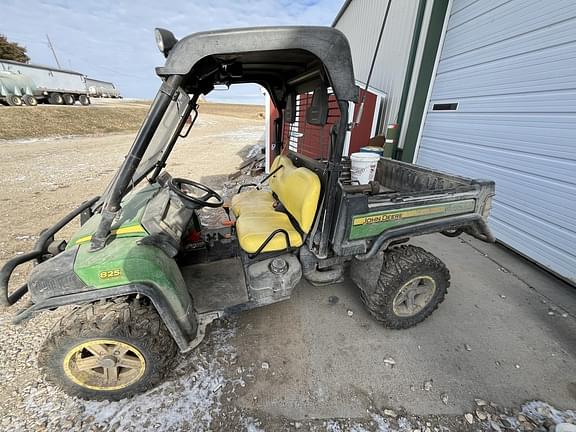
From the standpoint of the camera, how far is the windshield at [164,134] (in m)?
1.64

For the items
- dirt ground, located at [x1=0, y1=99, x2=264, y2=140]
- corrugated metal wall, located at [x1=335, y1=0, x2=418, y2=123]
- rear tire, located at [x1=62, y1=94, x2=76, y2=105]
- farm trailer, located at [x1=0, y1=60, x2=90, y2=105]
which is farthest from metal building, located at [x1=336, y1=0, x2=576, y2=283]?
rear tire, located at [x1=62, y1=94, x2=76, y2=105]

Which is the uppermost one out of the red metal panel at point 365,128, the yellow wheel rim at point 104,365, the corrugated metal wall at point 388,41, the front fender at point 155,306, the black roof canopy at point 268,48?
the corrugated metal wall at point 388,41

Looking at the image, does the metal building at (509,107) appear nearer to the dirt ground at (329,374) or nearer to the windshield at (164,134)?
the dirt ground at (329,374)

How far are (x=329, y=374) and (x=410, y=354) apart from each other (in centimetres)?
72

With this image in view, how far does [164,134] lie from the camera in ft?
5.93

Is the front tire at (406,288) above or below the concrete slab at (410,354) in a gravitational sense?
above

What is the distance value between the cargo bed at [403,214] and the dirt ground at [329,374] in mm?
869

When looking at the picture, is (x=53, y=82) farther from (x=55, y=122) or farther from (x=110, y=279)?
(x=110, y=279)

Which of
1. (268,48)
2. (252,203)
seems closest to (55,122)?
(252,203)

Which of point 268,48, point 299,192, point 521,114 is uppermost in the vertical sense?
point 268,48

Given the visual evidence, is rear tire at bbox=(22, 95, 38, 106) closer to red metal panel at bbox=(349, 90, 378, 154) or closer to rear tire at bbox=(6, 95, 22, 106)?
rear tire at bbox=(6, 95, 22, 106)

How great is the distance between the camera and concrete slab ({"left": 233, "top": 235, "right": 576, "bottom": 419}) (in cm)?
182

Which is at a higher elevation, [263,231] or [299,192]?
[299,192]

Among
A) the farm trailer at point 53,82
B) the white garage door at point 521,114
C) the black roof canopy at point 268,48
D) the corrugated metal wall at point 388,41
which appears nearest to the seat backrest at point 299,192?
the black roof canopy at point 268,48
